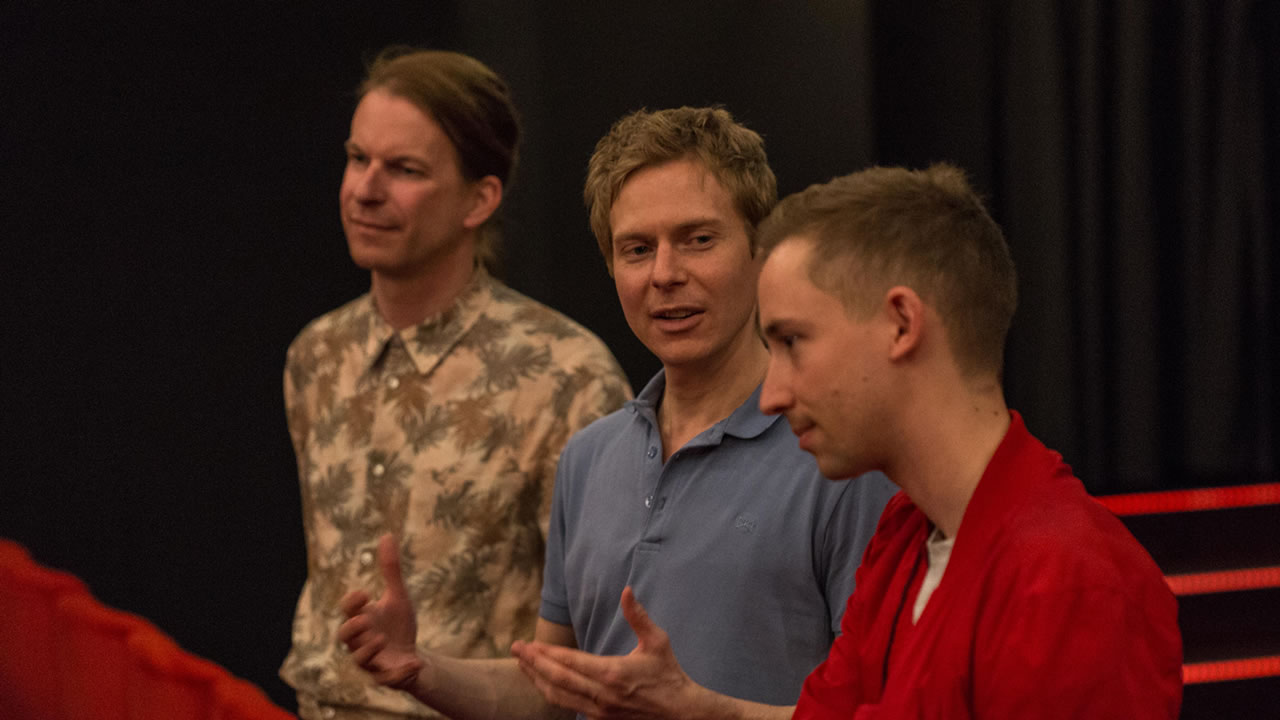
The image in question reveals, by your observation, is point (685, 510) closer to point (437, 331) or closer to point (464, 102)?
point (437, 331)

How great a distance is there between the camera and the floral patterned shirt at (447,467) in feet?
7.24

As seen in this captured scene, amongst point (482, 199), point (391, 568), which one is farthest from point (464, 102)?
point (391, 568)

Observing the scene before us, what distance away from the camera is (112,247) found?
4070 mm

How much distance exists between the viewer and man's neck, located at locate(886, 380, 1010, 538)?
1.17 meters

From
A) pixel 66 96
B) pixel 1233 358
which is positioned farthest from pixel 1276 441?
pixel 66 96

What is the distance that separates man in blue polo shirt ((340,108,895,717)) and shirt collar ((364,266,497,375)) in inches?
24.5

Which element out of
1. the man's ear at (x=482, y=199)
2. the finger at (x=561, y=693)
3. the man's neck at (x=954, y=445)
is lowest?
the finger at (x=561, y=693)

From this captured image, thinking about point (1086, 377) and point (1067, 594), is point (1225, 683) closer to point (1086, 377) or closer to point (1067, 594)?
point (1086, 377)

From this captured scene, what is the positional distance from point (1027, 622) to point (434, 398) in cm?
149

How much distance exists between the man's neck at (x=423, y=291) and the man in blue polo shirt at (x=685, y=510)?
0.70m

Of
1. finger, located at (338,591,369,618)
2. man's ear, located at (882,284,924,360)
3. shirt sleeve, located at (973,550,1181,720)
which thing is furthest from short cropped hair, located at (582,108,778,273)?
shirt sleeve, located at (973,550,1181,720)

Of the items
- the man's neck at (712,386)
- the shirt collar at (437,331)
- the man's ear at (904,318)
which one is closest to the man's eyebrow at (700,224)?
the man's neck at (712,386)

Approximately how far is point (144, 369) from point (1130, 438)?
2951mm

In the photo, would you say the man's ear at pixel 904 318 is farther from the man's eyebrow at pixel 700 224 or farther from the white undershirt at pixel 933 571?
the man's eyebrow at pixel 700 224
